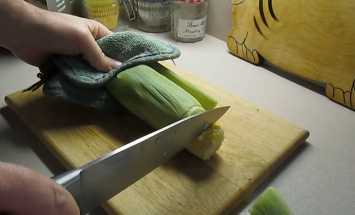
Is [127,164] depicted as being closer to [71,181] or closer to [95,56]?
[71,181]

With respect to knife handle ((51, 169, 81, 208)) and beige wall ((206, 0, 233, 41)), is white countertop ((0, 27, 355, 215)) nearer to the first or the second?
beige wall ((206, 0, 233, 41))

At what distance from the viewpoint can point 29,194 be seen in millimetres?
368

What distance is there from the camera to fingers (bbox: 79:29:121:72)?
687 mm

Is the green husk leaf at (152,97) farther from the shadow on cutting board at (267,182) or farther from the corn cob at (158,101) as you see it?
the shadow on cutting board at (267,182)

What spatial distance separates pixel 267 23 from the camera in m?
0.86

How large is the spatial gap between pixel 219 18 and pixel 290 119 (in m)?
0.41

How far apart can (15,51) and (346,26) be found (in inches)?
26.7

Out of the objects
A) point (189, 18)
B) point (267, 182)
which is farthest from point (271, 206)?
point (189, 18)

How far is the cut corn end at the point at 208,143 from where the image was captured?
0.59 m

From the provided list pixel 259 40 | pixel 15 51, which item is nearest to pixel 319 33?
pixel 259 40

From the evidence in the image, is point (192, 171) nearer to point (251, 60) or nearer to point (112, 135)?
point (112, 135)

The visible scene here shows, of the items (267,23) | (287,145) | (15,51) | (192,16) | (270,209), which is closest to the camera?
(270,209)

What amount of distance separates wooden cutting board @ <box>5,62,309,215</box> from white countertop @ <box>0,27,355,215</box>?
0.10ft

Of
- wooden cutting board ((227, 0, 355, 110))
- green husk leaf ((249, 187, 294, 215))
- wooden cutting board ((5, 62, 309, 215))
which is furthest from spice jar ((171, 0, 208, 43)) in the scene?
green husk leaf ((249, 187, 294, 215))
